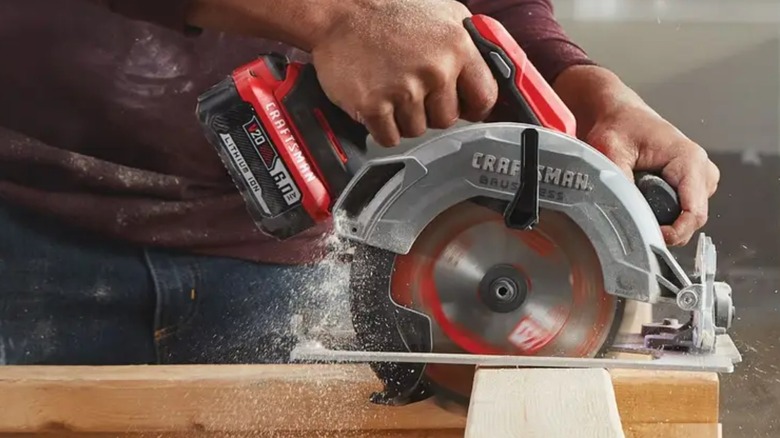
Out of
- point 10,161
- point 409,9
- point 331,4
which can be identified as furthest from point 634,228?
point 10,161

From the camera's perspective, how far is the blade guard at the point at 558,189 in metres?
1.18

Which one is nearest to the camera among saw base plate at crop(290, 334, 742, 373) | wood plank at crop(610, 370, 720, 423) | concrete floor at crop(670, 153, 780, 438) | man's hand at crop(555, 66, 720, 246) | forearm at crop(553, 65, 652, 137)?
saw base plate at crop(290, 334, 742, 373)

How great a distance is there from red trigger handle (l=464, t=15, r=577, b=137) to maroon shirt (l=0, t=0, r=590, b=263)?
0.44 metres

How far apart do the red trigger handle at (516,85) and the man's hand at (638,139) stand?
6.9 inches

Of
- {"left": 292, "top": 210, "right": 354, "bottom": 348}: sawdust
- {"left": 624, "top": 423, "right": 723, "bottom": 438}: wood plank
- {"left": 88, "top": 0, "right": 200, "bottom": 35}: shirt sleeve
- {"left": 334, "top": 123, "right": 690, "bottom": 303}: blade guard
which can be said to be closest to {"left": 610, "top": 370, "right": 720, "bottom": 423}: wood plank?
{"left": 624, "top": 423, "right": 723, "bottom": 438}: wood plank

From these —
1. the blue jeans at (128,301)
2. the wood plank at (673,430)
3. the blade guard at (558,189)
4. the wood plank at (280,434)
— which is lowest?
the blue jeans at (128,301)

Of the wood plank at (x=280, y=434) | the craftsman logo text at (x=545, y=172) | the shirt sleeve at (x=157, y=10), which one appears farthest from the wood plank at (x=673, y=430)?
the shirt sleeve at (x=157, y=10)

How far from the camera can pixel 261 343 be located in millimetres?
1707

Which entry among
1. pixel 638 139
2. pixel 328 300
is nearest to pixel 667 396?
pixel 638 139

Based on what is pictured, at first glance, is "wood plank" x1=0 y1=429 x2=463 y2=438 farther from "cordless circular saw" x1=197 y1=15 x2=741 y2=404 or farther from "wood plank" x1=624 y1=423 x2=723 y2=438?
"wood plank" x1=624 y1=423 x2=723 y2=438

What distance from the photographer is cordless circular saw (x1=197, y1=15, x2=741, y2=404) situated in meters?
1.18

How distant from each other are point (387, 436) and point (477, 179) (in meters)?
0.40

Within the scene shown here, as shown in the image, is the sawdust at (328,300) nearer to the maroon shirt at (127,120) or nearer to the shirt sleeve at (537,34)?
the maroon shirt at (127,120)

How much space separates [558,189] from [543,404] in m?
0.33
